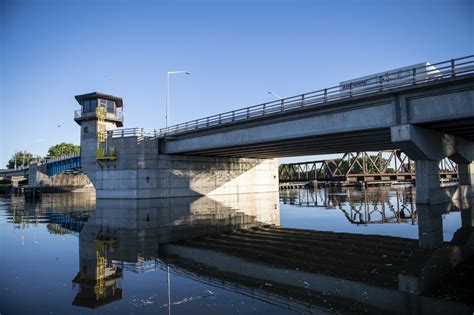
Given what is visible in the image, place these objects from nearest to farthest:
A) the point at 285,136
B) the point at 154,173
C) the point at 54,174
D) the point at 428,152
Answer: the point at 428,152
the point at 285,136
the point at 154,173
the point at 54,174

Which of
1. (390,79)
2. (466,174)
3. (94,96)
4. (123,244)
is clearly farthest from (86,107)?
(466,174)

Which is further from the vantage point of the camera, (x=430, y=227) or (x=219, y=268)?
(x=430, y=227)

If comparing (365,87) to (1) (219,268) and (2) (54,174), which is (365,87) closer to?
(1) (219,268)

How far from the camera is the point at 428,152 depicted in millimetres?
23297

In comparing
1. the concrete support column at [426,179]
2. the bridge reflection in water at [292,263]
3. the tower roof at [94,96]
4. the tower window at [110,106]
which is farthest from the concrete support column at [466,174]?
the tower roof at [94,96]

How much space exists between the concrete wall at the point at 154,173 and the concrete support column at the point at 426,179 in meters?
24.4

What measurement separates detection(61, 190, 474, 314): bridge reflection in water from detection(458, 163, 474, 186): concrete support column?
54.2 feet

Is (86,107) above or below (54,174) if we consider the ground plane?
above

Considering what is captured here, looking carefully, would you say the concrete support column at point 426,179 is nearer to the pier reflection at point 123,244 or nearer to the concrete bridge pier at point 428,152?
the concrete bridge pier at point 428,152

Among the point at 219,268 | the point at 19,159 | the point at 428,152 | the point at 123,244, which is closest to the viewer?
the point at 219,268

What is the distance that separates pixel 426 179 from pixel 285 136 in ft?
36.6

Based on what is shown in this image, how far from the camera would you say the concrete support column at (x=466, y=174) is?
1205 inches

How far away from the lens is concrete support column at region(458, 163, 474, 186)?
100 ft

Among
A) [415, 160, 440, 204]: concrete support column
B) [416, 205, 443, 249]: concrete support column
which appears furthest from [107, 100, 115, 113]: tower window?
[416, 205, 443, 249]: concrete support column
